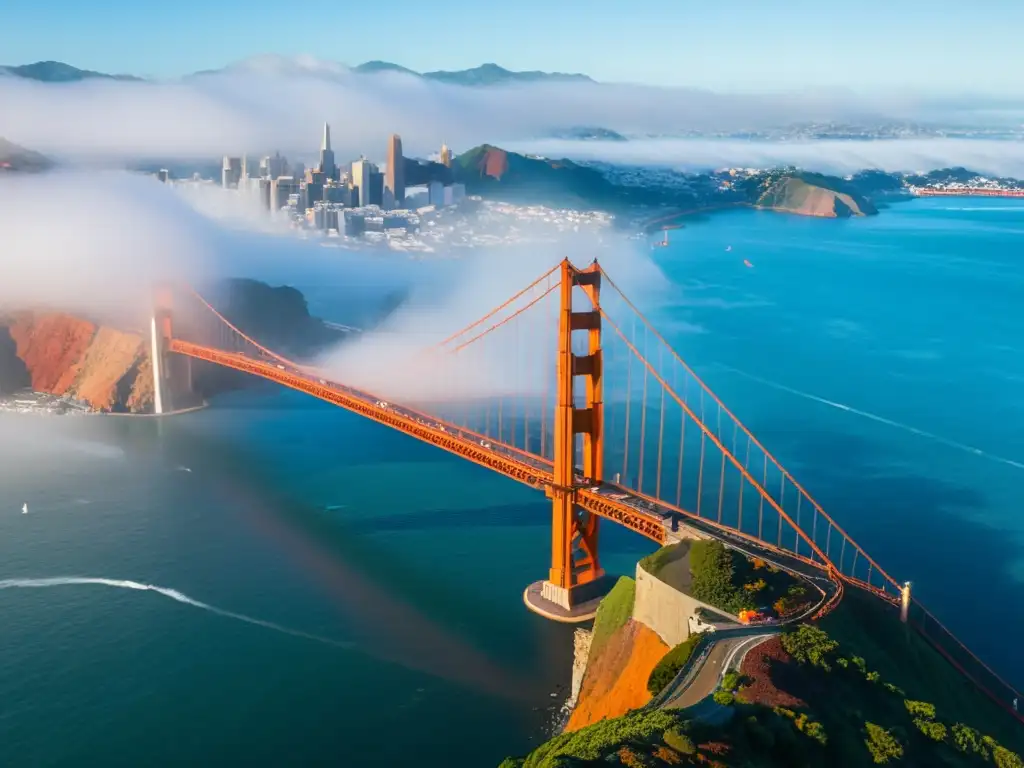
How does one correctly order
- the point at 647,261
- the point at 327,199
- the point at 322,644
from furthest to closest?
the point at 327,199
the point at 647,261
the point at 322,644

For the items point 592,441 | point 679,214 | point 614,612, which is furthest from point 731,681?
point 679,214

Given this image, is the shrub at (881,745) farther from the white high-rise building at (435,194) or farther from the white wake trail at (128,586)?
the white high-rise building at (435,194)

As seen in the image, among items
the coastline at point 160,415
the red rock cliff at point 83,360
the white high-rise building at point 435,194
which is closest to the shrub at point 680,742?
the coastline at point 160,415

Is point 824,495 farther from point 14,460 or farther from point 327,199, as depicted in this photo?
point 327,199

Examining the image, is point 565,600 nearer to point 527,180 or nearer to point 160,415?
point 160,415

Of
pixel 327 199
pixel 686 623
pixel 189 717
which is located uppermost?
pixel 327 199

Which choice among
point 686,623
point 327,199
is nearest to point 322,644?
point 686,623
